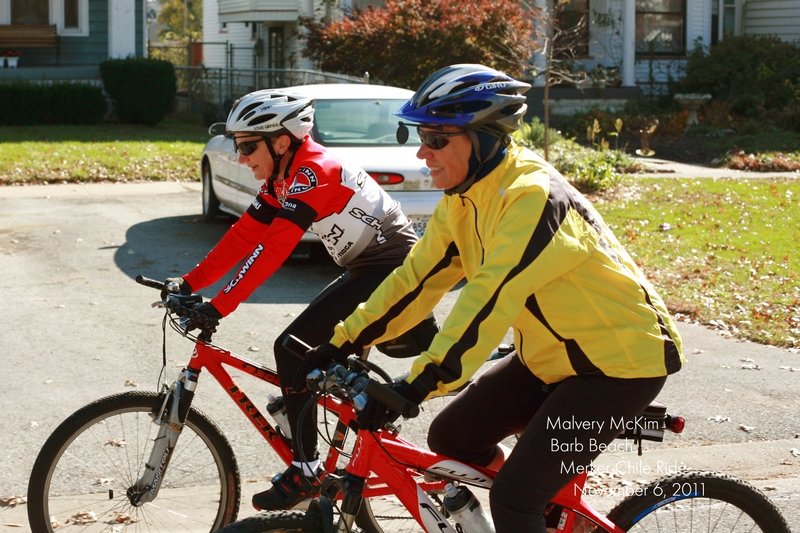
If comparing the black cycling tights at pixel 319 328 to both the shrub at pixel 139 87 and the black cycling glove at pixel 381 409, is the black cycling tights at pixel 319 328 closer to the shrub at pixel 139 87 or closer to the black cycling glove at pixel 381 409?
the black cycling glove at pixel 381 409

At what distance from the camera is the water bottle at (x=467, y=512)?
3.56 metres

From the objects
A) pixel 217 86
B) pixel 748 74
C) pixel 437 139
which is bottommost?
pixel 437 139

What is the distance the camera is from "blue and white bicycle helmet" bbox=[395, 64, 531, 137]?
346 centimetres

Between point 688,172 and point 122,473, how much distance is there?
612 inches

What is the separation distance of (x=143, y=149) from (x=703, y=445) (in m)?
14.8

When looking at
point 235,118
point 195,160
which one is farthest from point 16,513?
point 195,160

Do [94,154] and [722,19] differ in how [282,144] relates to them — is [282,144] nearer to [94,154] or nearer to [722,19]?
[94,154]

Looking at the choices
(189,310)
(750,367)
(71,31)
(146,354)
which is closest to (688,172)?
(750,367)

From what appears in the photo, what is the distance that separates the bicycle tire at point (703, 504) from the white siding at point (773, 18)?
91.3ft

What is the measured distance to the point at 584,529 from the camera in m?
3.63

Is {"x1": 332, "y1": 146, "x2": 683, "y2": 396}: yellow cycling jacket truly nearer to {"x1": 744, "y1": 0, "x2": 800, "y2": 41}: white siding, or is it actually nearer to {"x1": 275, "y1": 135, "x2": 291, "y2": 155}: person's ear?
{"x1": 275, "y1": 135, "x2": 291, "y2": 155}: person's ear

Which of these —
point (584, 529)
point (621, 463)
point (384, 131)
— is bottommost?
point (621, 463)

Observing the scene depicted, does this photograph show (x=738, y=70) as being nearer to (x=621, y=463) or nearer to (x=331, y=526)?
(x=621, y=463)

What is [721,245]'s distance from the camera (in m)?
12.3
